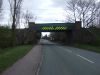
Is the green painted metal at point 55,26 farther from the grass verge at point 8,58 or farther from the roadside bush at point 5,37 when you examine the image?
the grass verge at point 8,58

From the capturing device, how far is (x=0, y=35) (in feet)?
149

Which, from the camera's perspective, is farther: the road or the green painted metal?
the green painted metal

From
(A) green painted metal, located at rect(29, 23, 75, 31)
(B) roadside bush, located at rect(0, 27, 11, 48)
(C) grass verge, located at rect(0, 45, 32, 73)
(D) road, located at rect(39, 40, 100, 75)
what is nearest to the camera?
(D) road, located at rect(39, 40, 100, 75)

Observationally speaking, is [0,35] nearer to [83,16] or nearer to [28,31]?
[28,31]

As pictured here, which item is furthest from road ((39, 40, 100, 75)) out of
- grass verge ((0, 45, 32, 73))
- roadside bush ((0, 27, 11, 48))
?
roadside bush ((0, 27, 11, 48))

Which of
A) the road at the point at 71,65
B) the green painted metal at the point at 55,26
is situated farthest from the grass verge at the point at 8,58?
the green painted metal at the point at 55,26

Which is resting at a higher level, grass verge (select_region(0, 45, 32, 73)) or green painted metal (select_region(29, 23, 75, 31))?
green painted metal (select_region(29, 23, 75, 31))

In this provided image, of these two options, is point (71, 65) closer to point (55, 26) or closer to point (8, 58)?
point (8, 58)

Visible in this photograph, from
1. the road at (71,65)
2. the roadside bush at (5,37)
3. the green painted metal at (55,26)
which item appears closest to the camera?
the road at (71,65)

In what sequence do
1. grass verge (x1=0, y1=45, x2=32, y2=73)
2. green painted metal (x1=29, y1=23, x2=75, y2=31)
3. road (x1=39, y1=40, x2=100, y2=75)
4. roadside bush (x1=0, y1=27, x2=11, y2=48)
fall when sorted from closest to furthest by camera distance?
road (x1=39, y1=40, x2=100, y2=75)
grass verge (x1=0, y1=45, x2=32, y2=73)
roadside bush (x1=0, y1=27, x2=11, y2=48)
green painted metal (x1=29, y1=23, x2=75, y2=31)

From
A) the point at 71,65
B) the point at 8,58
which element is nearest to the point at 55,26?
the point at 8,58

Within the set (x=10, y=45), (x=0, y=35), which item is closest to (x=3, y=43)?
(x=10, y=45)

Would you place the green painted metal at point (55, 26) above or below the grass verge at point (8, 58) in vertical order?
above

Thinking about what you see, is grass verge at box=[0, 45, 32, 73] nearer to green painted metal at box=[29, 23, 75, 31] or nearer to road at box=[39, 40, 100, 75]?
road at box=[39, 40, 100, 75]
